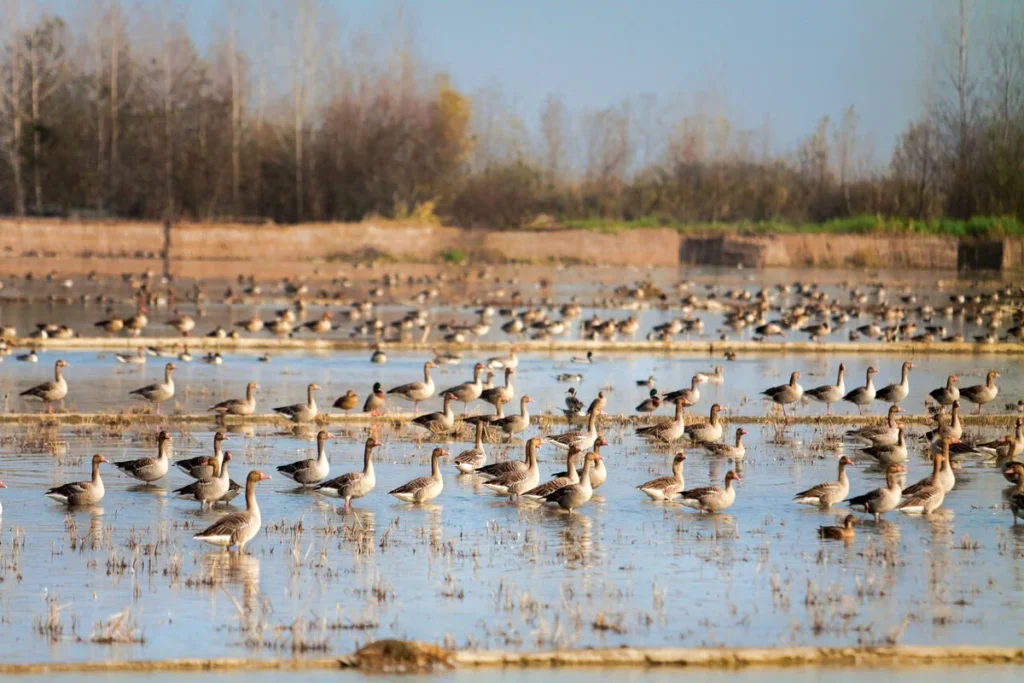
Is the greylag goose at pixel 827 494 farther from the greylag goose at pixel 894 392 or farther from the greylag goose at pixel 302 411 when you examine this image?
the greylag goose at pixel 894 392

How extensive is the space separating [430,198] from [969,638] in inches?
3279

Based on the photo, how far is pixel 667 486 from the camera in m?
17.9

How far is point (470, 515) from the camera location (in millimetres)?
17312

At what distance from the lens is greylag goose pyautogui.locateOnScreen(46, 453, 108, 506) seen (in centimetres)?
1694

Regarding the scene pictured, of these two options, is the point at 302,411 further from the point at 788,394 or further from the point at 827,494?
the point at 827,494

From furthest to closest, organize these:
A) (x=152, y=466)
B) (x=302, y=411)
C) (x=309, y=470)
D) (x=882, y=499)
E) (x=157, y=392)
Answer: (x=157, y=392), (x=302, y=411), (x=152, y=466), (x=309, y=470), (x=882, y=499)

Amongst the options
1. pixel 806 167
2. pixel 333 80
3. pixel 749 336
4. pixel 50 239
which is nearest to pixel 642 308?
pixel 749 336

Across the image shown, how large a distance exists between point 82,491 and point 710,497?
261 inches

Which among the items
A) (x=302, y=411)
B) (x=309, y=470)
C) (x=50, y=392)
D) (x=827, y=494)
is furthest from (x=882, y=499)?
(x=50, y=392)

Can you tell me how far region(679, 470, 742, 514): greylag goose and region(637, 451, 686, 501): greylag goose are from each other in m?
0.46

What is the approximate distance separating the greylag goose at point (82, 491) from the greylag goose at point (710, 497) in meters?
6.21

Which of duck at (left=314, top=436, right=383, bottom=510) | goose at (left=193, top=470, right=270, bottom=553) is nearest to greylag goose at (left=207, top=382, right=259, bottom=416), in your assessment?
duck at (left=314, top=436, right=383, bottom=510)

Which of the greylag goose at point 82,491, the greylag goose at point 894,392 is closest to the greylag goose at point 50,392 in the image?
the greylag goose at point 82,491

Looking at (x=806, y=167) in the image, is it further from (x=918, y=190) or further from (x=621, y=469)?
(x=621, y=469)
